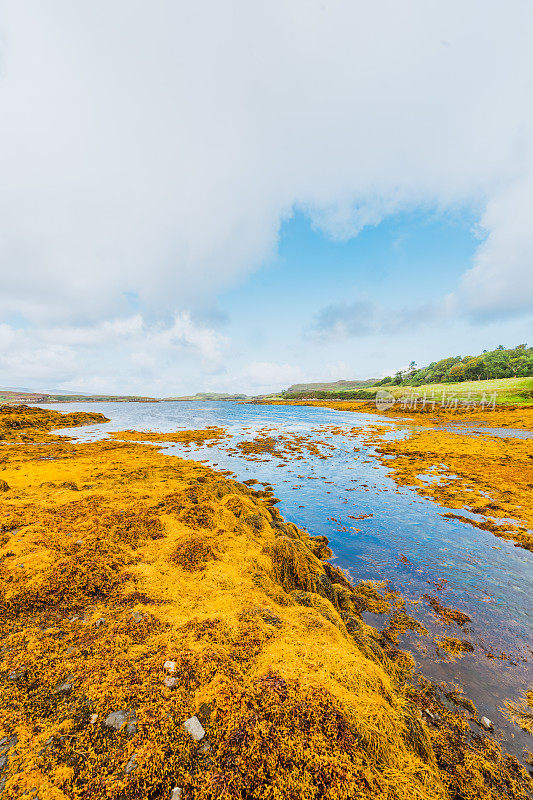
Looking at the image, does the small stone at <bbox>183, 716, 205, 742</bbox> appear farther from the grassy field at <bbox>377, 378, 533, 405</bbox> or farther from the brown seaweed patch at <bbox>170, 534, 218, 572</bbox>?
the grassy field at <bbox>377, 378, 533, 405</bbox>

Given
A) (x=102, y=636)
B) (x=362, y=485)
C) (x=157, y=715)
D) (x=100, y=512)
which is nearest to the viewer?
(x=157, y=715)

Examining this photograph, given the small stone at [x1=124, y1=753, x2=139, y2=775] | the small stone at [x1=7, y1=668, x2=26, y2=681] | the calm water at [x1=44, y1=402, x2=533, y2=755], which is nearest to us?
the small stone at [x1=124, y1=753, x2=139, y2=775]

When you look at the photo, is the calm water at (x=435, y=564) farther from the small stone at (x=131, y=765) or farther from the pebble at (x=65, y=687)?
the pebble at (x=65, y=687)

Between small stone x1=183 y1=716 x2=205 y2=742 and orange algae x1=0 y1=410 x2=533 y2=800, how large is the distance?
5cm

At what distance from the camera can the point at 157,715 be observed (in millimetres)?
3102

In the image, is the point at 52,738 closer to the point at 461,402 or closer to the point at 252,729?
the point at 252,729

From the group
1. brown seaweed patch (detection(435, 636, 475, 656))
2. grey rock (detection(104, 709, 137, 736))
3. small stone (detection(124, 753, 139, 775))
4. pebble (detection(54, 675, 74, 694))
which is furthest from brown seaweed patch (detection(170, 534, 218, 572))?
brown seaweed patch (detection(435, 636, 475, 656))

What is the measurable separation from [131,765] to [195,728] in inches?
25.1

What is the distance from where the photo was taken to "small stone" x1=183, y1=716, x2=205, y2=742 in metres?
2.89

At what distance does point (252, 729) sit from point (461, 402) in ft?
258

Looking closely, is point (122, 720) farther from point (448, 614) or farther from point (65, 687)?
point (448, 614)

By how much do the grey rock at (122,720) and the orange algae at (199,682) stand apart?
0.05 feet

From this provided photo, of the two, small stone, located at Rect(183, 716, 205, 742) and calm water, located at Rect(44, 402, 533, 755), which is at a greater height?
small stone, located at Rect(183, 716, 205, 742)

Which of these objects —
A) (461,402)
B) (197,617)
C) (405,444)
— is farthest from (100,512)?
(461,402)
